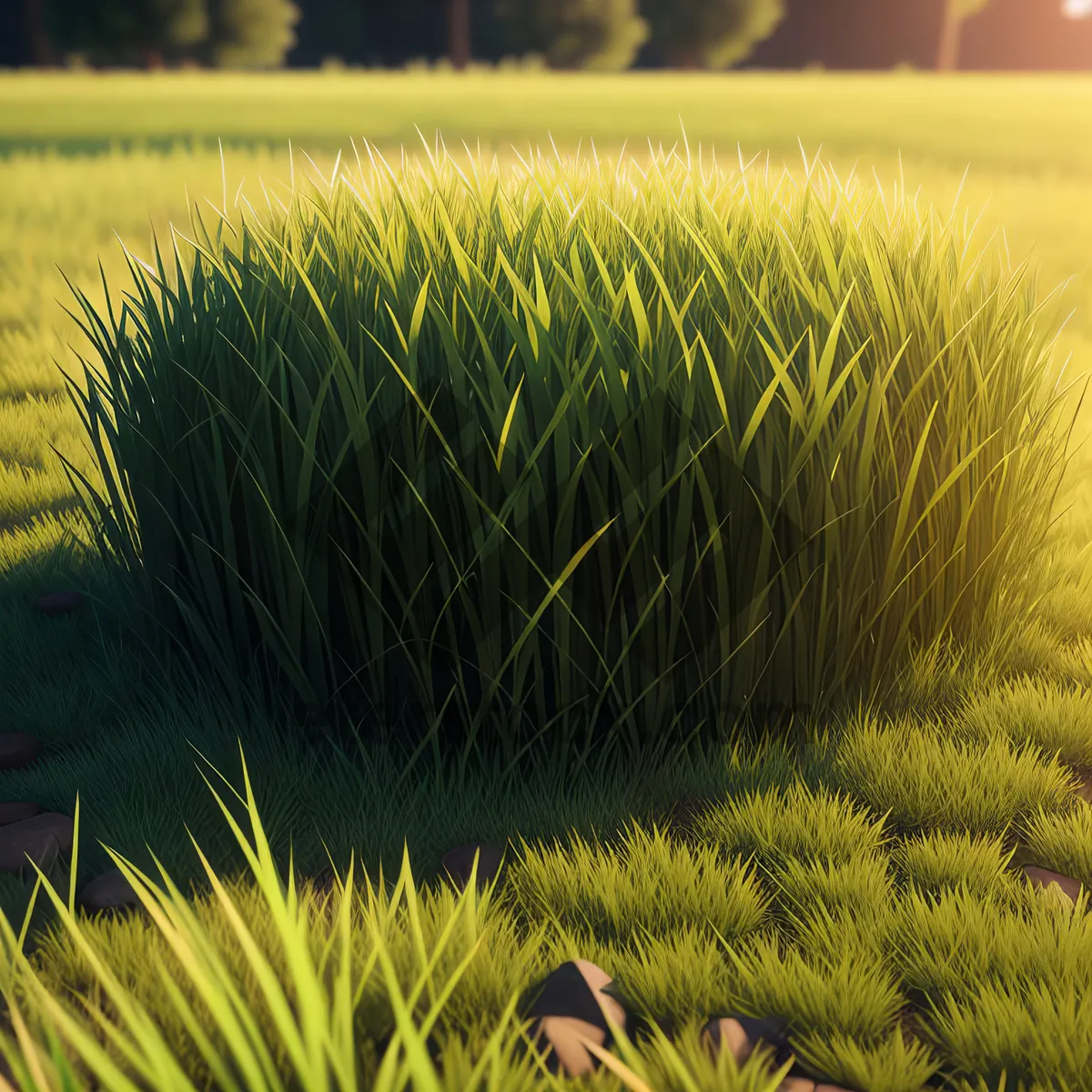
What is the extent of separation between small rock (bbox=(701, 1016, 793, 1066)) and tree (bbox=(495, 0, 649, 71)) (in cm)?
3915

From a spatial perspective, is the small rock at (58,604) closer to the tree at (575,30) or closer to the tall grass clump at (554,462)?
the tall grass clump at (554,462)

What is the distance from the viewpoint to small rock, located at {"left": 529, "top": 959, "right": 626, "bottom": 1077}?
155cm

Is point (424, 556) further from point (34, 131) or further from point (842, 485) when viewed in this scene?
point (34, 131)

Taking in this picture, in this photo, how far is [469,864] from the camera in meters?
1.99

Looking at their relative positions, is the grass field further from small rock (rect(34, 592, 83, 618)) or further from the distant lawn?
the distant lawn

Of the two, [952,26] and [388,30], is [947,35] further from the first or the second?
[388,30]

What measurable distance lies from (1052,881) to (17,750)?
2011 mm

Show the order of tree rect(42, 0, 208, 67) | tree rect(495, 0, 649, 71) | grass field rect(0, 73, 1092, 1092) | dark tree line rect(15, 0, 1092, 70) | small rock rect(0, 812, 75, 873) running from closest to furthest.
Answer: grass field rect(0, 73, 1092, 1092) < small rock rect(0, 812, 75, 873) < tree rect(42, 0, 208, 67) < dark tree line rect(15, 0, 1092, 70) < tree rect(495, 0, 649, 71)

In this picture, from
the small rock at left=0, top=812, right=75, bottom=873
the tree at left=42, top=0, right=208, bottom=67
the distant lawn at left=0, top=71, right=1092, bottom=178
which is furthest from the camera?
the tree at left=42, top=0, right=208, bottom=67

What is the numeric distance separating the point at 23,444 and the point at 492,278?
2791mm

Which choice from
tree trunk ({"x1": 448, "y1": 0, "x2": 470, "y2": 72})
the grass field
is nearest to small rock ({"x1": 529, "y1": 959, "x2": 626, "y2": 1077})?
the grass field

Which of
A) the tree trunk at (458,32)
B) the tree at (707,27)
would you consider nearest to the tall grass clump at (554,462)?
the tree trunk at (458,32)

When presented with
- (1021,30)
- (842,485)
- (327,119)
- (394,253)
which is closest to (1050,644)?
(842,485)

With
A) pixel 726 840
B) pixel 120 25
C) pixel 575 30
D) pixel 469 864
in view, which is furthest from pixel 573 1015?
pixel 575 30
